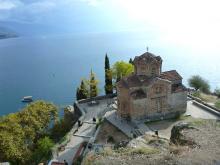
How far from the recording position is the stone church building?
32250mm

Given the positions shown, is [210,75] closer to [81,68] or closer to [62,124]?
[81,68]

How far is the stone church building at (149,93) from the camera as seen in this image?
106 feet

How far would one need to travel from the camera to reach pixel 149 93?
32.3 meters

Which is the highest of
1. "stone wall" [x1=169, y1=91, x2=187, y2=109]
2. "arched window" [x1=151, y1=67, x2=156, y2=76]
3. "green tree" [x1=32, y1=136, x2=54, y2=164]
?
"arched window" [x1=151, y1=67, x2=156, y2=76]

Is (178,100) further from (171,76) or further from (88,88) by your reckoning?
(88,88)

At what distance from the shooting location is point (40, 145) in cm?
3062

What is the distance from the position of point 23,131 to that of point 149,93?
42.9ft

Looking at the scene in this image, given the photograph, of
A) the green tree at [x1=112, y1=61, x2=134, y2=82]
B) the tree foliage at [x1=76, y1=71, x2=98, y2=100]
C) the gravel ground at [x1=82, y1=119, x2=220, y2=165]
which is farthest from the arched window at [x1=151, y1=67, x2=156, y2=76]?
the gravel ground at [x1=82, y1=119, x2=220, y2=165]

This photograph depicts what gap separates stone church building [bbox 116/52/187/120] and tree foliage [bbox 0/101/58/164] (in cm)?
866

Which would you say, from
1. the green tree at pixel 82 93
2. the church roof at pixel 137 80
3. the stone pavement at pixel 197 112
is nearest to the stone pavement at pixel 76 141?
the church roof at pixel 137 80

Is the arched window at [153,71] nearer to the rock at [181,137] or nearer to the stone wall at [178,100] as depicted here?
the stone wall at [178,100]

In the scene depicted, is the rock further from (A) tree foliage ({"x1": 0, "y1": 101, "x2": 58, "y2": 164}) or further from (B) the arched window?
(A) tree foliage ({"x1": 0, "y1": 101, "x2": 58, "y2": 164})

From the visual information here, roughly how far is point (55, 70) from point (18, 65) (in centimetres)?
2510

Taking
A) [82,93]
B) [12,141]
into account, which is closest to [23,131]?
[12,141]
